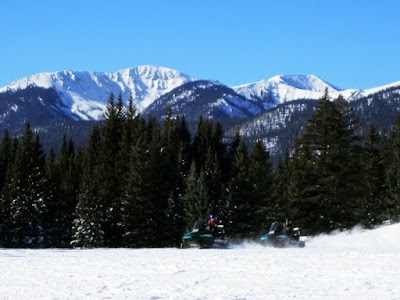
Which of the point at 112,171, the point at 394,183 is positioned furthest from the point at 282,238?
the point at 394,183

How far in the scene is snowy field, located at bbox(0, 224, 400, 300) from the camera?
12.6m

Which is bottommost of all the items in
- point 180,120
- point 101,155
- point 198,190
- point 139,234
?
point 139,234

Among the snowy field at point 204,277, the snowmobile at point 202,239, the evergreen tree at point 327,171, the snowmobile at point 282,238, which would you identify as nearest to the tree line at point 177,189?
the evergreen tree at point 327,171

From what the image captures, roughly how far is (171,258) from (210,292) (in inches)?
291

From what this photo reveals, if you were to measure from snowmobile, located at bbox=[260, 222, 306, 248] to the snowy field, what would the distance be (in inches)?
437

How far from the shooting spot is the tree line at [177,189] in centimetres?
4694

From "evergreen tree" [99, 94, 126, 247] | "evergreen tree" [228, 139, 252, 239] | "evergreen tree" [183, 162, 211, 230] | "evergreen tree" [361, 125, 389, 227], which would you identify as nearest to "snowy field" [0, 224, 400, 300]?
"evergreen tree" [183, 162, 211, 230]

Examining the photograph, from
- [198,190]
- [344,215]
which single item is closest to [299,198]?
Result: [344,215]

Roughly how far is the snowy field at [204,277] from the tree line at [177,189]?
2707cm

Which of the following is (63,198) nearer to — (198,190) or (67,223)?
(67,223)

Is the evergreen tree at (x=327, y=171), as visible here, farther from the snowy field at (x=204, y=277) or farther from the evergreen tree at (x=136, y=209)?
the snowy field at (x=204, y=277)

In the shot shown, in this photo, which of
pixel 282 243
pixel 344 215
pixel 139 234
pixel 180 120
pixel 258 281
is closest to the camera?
pixel 258 281

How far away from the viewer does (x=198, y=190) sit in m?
51.1

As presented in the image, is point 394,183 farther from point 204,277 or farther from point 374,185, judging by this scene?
point 204,277
